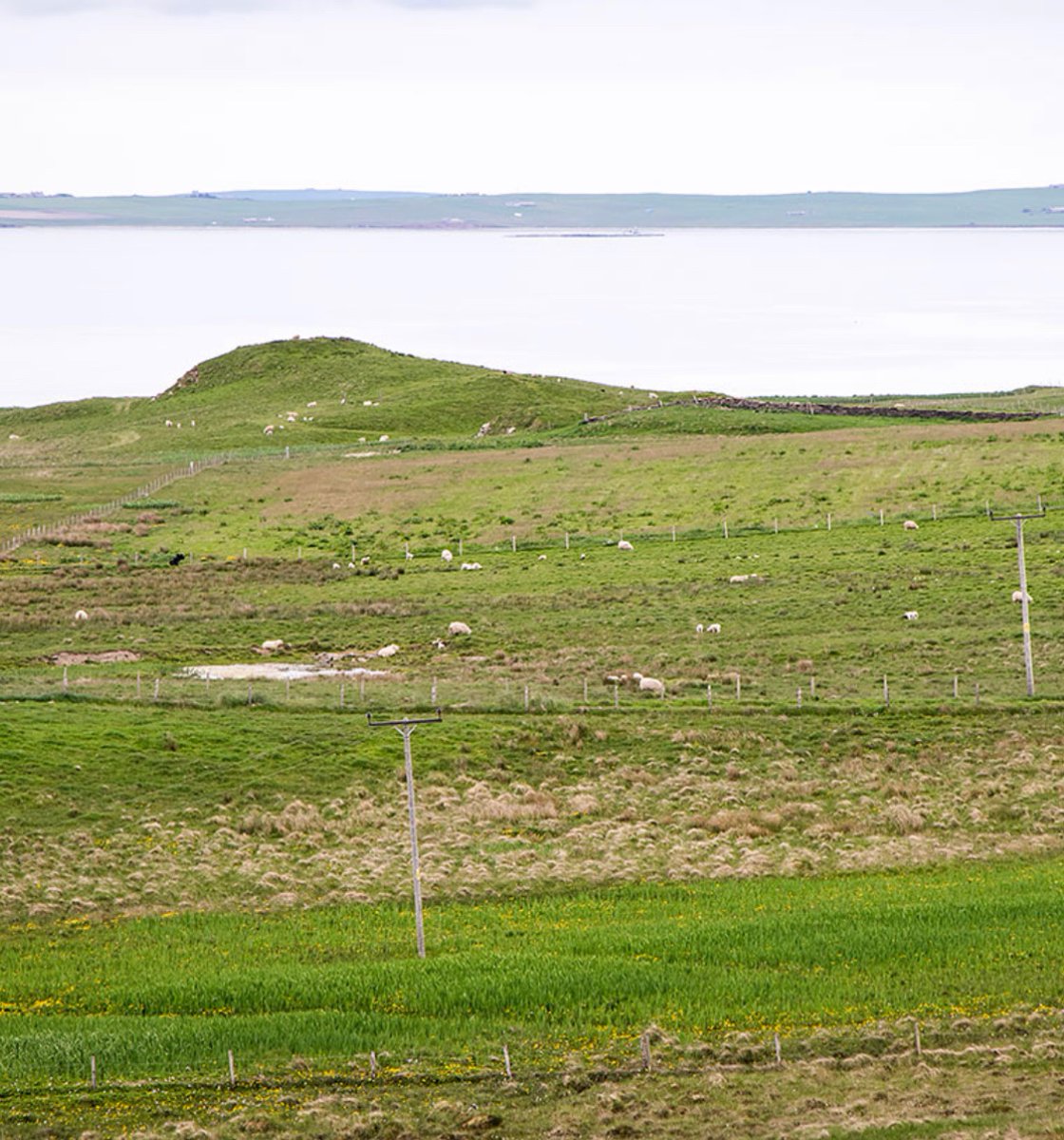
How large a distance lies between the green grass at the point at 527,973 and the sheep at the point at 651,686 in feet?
55.2

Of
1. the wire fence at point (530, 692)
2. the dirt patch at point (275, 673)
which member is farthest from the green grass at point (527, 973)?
the dirt patch at point (275, 673)

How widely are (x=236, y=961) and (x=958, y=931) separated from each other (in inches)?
559

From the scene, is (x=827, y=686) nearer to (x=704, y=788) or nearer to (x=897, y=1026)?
(x=704, y=788)

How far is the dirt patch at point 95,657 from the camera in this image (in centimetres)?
6353

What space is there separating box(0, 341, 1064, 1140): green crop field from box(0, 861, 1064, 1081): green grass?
0.35 ft

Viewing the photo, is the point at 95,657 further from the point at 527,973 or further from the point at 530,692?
the point at 527,973

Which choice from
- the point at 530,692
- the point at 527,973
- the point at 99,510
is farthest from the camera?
the point at 99,510

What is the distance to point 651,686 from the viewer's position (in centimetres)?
5850

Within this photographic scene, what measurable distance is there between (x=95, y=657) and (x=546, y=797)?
22.0 metres

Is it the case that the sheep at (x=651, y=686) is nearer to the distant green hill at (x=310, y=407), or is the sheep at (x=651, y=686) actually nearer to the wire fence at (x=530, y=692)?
the wire fence at (x=530, y=692)

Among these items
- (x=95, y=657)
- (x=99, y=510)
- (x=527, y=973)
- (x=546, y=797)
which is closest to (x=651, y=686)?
(x=546, y=797)

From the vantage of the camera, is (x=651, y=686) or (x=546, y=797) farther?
(x=651, y=686)

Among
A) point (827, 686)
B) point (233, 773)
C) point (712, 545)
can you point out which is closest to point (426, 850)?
point (233, 773)

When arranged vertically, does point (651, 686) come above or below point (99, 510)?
below
